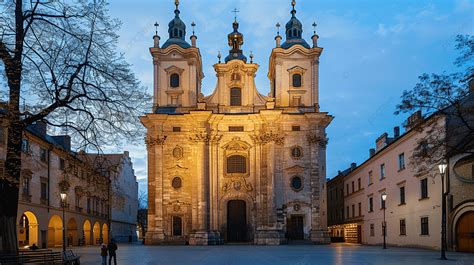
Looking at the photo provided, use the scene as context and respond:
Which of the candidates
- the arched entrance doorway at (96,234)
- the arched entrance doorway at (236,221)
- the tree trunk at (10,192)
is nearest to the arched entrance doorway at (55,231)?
the arched entrance doorway at (96,234)

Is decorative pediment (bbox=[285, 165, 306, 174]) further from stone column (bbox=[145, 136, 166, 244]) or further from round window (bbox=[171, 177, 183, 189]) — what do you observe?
stone column (bbox=[145, 136, 166, 244])

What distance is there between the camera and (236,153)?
50562mm

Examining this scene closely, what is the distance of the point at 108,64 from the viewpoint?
60.0ft

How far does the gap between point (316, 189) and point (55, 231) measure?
83.5 feet

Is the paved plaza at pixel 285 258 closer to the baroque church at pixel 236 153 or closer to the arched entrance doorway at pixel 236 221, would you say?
the baroque church at pixel 236 153

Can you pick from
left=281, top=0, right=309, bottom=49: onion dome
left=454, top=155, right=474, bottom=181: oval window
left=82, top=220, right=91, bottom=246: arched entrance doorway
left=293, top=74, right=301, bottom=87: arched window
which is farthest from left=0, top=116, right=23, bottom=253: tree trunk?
left=281, top=0, right=309, bottom=49: onion dome

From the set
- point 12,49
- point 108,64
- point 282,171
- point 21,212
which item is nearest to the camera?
point 12,49

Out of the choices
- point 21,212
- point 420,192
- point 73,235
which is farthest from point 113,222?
point 420,192

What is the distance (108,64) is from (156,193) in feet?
105

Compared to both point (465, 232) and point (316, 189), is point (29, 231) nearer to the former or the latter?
point (316, 189)

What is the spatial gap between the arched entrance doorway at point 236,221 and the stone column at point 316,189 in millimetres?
6782

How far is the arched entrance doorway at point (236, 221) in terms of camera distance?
5003cm

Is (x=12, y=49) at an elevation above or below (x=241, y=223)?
above

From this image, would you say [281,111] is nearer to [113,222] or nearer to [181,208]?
[181,208]
